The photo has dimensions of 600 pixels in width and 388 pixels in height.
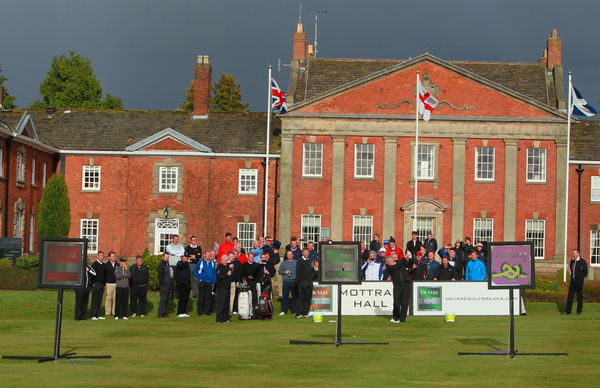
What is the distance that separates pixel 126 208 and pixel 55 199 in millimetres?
5704

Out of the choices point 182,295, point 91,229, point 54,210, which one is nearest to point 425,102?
point 54,210

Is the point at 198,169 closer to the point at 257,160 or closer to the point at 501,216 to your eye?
the point at 257,160

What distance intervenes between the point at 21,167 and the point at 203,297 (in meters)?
22.5

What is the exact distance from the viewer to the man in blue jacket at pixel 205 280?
A: 30812 mm

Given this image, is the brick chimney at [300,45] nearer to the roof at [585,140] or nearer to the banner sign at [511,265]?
the roof at [585,140]

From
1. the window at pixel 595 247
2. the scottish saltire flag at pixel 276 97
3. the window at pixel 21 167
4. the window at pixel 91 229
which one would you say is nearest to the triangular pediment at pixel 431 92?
the scottish saltire flag at pixel 276 97

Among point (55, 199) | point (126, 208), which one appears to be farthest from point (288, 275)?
point (126, 208)

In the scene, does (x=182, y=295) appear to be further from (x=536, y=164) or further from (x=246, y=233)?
(x=536, y=164)

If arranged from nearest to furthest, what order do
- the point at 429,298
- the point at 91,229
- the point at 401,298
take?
the point at 401,298, the point at 429,298, the point at 91,229

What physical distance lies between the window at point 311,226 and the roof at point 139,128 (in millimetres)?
4265

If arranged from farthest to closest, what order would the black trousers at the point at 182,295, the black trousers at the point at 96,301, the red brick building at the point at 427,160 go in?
the red brick building at the point at 427,160, the black trousers at the point at 182,295, the black trousers at the point at 96,301

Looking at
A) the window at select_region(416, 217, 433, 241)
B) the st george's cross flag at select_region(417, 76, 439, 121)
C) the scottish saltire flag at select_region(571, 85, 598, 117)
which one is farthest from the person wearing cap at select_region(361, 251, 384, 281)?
the window at select_region(416, 217, 433, 241)

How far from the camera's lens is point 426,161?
52.9 meters

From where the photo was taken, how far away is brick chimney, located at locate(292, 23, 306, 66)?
185ft
